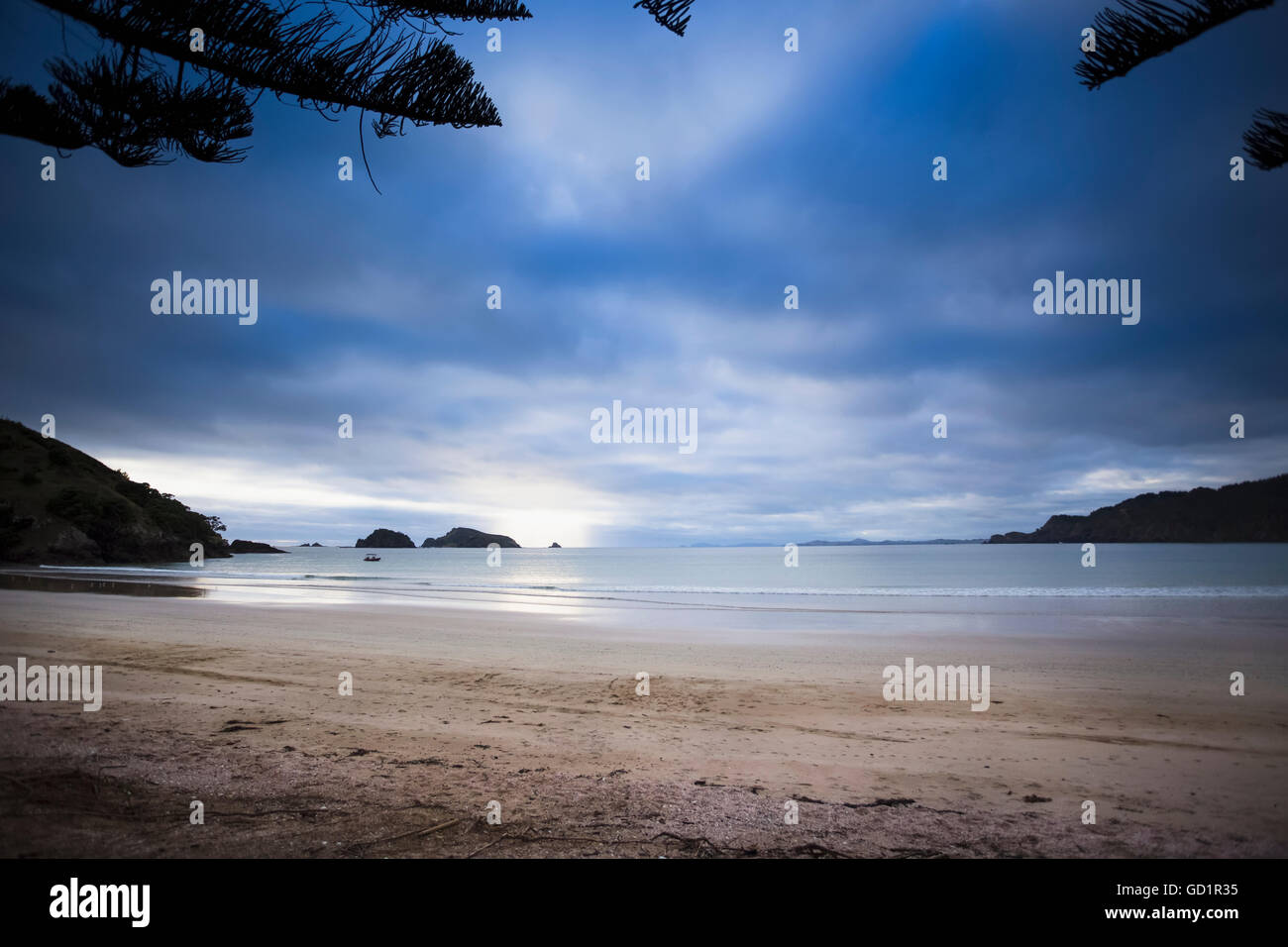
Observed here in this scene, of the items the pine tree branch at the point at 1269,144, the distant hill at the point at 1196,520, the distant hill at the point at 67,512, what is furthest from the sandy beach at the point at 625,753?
the distant hill at the point at 1196,520

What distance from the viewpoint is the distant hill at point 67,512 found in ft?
165

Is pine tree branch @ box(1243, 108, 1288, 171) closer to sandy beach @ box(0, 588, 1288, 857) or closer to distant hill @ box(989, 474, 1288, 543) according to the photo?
sandy beach @ box(0, 588, 1288, 857)

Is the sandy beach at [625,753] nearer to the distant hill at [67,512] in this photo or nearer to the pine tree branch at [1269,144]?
the pine tree branch at [1269,144]

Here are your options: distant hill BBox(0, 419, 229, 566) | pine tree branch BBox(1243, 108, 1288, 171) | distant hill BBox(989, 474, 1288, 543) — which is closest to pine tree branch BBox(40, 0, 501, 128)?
pine tree branch BBox(1243, 108, 1288, 171)

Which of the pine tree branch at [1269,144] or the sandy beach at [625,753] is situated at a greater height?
the pine tree branch at [1269,144]

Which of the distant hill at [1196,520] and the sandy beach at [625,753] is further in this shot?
the distant hill at [1196,520]

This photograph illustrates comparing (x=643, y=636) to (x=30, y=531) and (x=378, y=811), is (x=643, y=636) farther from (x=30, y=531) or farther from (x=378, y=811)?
(x=30, y=531)

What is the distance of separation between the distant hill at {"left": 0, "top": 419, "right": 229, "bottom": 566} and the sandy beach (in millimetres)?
53860

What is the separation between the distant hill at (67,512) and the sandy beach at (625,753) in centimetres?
5386

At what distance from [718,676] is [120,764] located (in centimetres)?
784

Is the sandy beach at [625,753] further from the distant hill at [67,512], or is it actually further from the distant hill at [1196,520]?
the distant hill at [1196,520]

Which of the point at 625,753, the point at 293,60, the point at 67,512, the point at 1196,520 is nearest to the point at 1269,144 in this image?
the point at 293,60

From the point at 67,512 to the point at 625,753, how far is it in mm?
70664

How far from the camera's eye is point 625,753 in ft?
18.5
